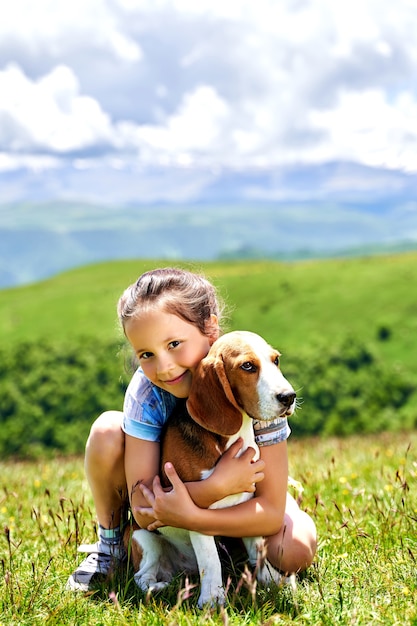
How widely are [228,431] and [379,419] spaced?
6009 cm

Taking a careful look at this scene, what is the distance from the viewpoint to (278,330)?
85.1 m

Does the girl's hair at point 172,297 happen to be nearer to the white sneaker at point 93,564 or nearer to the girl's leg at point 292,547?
the girl's leg at point 292,547

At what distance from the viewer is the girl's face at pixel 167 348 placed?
3.71 metres

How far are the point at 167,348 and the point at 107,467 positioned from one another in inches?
35.8

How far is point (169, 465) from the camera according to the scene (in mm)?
3672

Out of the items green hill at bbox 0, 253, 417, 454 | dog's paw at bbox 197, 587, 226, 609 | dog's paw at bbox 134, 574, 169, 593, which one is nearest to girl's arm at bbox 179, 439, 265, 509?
dog's paw at bbox 197, 587, 226, 609

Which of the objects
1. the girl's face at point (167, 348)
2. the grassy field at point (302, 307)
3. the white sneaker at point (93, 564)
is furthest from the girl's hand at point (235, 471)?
Answer: the grassy field at point (302, 307)

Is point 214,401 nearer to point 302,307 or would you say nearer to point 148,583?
point 148,583

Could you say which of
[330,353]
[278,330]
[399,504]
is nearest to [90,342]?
[278,330]

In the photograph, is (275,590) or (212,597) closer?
(212,597)

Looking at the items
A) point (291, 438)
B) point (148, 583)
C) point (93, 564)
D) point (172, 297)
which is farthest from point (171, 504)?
point (291, 438)

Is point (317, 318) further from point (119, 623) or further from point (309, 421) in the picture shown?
point (119, 623)

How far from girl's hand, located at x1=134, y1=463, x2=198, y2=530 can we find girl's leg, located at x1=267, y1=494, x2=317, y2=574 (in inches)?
26.2

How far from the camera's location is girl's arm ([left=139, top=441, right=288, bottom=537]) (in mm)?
3584
